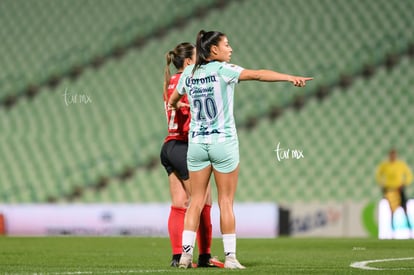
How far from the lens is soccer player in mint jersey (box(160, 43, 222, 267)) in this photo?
258 inches

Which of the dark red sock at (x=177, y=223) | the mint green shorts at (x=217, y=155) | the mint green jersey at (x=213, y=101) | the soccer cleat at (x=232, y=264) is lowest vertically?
the soccer cleat at (x=232, y=264)

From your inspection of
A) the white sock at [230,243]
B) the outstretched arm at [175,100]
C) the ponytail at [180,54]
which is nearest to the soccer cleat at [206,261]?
the white sock at [230,243]

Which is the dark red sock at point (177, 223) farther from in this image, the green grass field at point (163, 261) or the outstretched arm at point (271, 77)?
the outstretched arm at point (271, 77)

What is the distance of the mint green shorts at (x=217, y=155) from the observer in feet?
19.4

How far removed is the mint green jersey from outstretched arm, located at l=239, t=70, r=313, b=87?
149 millimetres

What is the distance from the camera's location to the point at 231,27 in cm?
1881

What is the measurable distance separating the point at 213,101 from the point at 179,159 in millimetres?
794

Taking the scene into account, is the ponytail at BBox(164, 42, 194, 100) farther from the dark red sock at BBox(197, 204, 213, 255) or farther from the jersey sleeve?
the dark red sock at BBox(197, 204, 213, 255)

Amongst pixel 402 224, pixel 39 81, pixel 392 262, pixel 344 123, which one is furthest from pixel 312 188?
pixel 392 262

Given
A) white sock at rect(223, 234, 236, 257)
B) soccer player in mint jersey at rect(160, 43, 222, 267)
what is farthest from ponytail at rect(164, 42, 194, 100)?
white sock at rect(223, 234, 236, 257)

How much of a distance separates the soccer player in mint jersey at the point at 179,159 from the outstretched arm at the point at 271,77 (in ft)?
2.96

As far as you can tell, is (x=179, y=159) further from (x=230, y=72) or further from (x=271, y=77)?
(x=271, y=77)

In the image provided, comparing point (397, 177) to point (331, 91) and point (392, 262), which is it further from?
point (392, 262)

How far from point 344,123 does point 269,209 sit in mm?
3625
